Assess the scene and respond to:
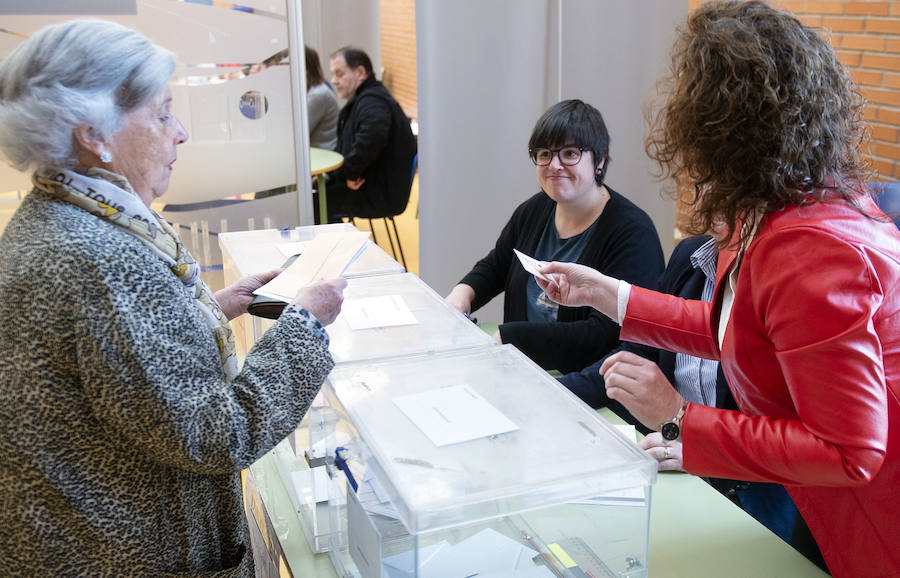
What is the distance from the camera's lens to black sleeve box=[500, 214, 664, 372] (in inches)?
91.7

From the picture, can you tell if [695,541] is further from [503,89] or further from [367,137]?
[367,137]

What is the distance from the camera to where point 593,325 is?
7.69 feet

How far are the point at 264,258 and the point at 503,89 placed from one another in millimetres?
1856

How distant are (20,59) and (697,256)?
66.0 inches

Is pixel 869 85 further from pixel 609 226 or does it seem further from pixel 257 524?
pixel 257 524

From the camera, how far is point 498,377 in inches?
55.1

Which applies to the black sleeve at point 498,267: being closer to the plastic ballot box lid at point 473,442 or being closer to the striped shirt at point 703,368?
the striped shirt at point 703,368

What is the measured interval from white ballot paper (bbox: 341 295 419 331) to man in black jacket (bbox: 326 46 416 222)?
139 inches

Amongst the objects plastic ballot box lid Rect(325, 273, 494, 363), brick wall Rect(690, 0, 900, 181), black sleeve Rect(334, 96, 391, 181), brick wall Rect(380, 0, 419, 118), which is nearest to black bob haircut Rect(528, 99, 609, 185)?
→ plastic ballot box lid Rect(325, 273, 494, 363)

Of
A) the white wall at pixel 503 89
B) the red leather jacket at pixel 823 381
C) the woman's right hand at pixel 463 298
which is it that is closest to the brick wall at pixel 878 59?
the white wall at pixel 503 89

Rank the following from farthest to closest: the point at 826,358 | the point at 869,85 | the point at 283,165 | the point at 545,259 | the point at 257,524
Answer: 1. the point at 283,165
2. the point at 869,85
3. the point at 545,259
4. the point at 257,524
5. the point at 826,358

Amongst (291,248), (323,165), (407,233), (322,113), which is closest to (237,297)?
(291,248)

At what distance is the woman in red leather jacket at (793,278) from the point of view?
1.08 metres

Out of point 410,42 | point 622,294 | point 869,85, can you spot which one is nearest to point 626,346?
point 622,294
